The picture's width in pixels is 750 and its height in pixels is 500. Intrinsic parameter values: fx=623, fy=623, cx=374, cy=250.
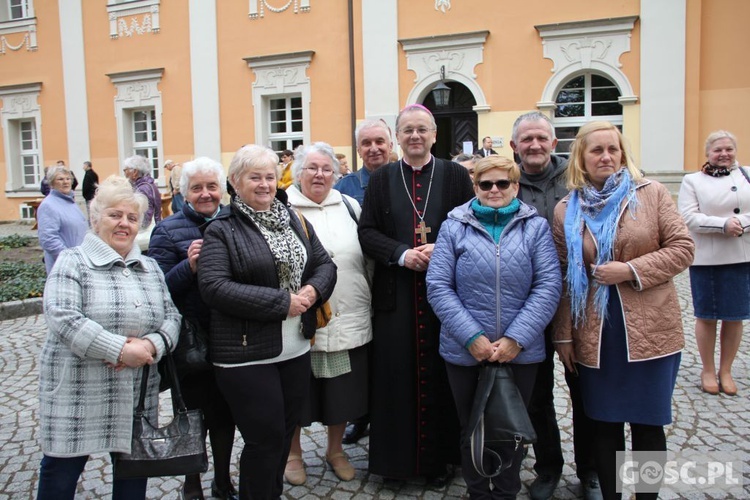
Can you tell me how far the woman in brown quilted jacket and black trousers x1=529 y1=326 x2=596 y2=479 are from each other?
0.28 metres

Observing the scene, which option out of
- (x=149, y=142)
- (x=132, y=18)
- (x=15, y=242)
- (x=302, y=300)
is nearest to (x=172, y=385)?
(x=302, y=300)

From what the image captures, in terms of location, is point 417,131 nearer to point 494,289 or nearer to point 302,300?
point 494,289

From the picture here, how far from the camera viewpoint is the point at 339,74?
14.2m

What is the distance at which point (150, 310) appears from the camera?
260cm

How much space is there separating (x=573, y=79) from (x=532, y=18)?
4.91 ft

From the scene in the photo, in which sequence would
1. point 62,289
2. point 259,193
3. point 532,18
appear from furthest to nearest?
point 532,18
point 259,193
point 62,289

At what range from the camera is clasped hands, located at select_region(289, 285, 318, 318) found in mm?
2703

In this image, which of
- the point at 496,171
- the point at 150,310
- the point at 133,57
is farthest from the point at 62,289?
the point at 133,57

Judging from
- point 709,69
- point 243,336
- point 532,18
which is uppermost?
point 532,18

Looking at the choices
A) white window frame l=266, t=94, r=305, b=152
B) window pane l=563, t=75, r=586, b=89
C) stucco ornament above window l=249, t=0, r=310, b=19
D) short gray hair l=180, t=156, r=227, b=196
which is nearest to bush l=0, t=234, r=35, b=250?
white window frame l=266, t=94, r=305, b=152

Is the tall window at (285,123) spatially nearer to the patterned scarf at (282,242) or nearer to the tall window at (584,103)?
the tall window at (584,103)

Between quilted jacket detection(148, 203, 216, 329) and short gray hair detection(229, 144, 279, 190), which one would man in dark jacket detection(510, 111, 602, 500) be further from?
quilted jacket detection(148, 203, 216, 329)

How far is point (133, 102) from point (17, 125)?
4718mm

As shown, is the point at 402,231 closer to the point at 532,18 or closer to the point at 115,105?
the point at 532,18
